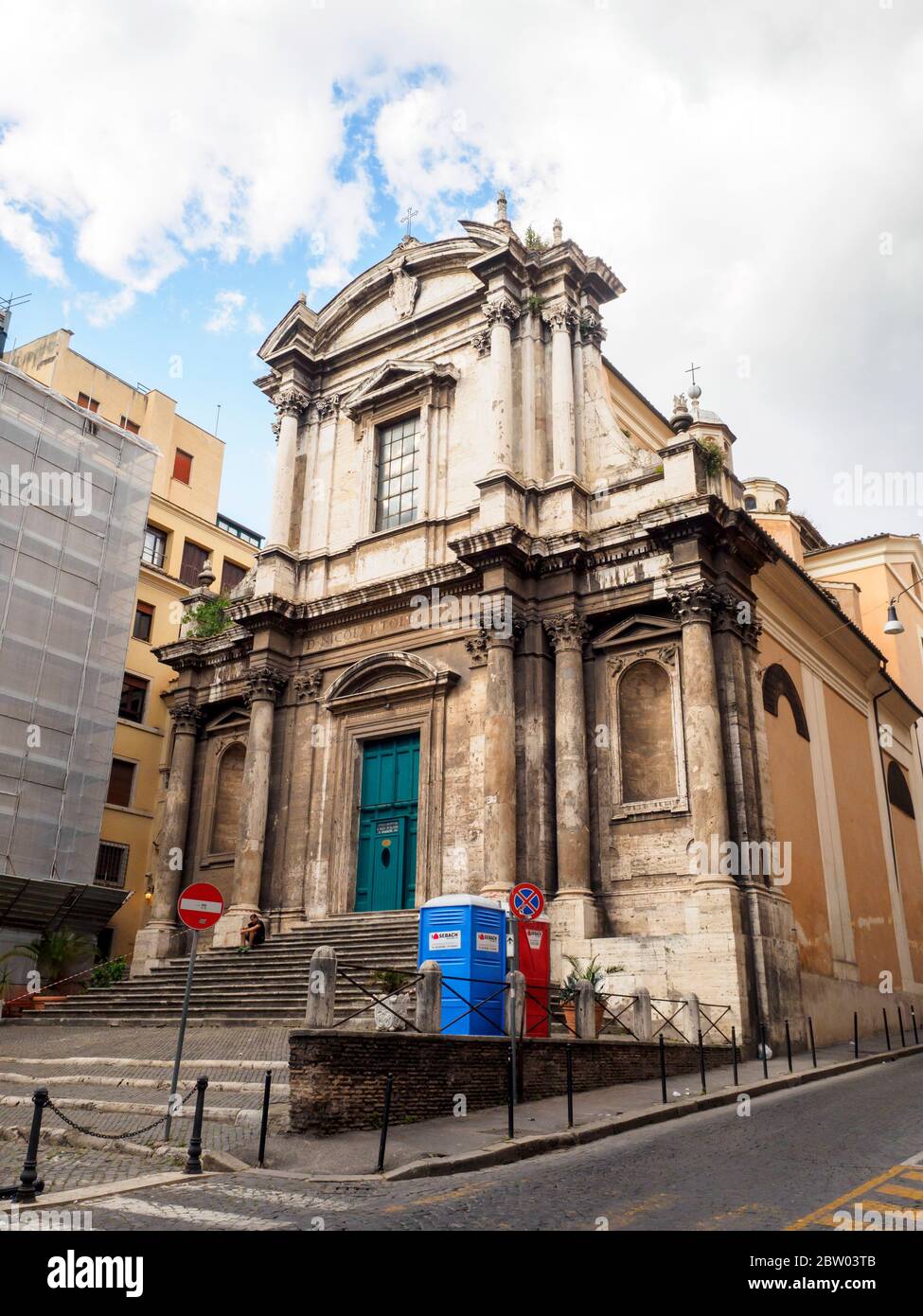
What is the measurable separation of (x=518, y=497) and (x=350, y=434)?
6803 millimetres

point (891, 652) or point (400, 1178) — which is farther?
point (891, 652)

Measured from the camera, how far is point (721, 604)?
19000 mm

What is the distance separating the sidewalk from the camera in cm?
846

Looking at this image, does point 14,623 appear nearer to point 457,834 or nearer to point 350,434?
point 350,434

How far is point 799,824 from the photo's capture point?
2081cm

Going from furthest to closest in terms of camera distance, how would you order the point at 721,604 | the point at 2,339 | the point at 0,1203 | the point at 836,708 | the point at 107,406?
the point at 107,406, the point at 2,339, the point at 836,708, the point at 721,604, the point at 0,1203

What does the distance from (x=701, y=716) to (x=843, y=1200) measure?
11.4 metres

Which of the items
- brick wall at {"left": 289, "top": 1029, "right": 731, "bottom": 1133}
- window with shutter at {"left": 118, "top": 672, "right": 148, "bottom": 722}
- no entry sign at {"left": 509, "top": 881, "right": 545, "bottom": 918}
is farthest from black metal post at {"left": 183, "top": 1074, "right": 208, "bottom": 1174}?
window with shutter at {"left": 118, "top": 672, "right": 148, "bottom": 722}

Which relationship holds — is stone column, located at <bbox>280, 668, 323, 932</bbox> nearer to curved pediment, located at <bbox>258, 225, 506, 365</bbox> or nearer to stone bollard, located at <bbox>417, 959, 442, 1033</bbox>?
curved pediment, located at <bbox>258, 225, 506, 365</bbox>

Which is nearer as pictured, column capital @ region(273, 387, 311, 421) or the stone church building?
the stone church building

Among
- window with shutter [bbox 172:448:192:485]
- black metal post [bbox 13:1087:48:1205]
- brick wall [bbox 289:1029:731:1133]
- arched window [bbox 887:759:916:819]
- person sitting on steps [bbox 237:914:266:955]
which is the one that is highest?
window with shutter [bbox 172:448:192:485]

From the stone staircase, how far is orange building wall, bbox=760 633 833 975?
728cm

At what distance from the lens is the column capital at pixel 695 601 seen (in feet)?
60.7

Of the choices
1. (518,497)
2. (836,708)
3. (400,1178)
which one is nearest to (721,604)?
(518,497)
